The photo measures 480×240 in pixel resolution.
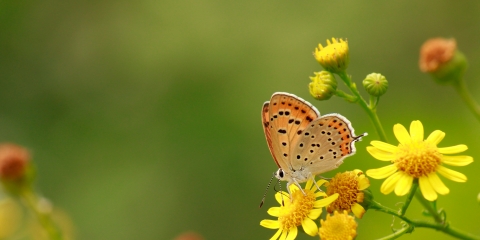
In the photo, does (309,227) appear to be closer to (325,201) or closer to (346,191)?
(325,201)

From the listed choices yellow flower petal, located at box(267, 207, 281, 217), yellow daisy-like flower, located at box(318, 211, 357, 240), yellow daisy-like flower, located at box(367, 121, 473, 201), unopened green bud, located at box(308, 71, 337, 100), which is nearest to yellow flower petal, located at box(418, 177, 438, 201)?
yellow daisy-like flower, located at box(367, 121, 473, 201)

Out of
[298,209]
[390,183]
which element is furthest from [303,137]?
[390,183]

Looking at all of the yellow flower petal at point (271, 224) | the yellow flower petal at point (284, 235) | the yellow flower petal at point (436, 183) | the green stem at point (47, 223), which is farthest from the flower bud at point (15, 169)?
the yellow flower petal at point (436, 183)

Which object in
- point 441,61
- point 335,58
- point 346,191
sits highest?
point 441,61

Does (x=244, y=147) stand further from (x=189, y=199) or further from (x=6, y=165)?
(x=6, y=165)

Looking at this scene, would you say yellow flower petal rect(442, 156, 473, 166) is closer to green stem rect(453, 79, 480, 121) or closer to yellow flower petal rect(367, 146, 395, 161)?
yellow flower petal rect(367, 146, 395, 161)

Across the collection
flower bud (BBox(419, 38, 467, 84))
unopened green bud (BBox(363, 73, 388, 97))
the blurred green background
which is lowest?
the blurred green background
